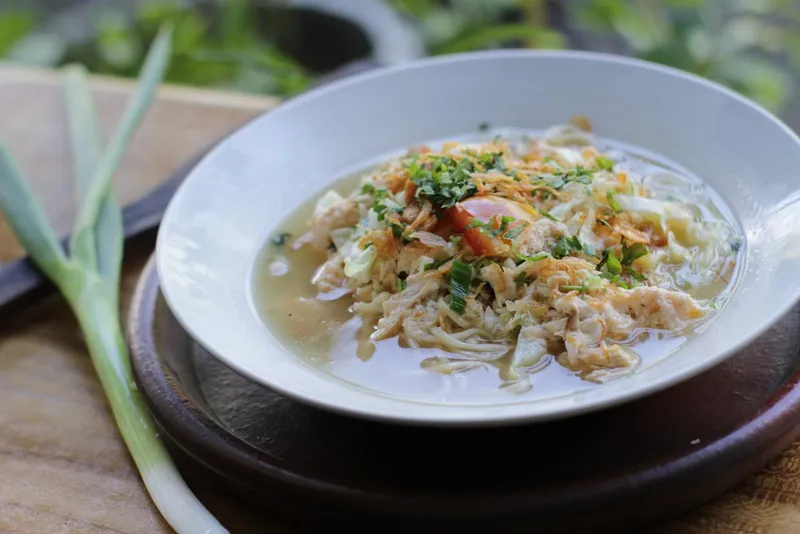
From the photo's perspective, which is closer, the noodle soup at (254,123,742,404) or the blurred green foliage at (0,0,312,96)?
the noodle soup at (254,123,742,404)

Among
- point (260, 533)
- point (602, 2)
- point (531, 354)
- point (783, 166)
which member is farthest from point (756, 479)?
point (602, 2)

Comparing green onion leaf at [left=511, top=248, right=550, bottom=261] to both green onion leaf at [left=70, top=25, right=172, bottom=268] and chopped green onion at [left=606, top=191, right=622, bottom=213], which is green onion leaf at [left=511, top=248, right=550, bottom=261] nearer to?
chopped green onion at [left=606, top=191, right=622, bottom=213]

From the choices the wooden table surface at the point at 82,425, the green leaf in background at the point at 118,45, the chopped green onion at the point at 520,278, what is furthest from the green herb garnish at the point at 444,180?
the green leaf in background at the point at 118,45

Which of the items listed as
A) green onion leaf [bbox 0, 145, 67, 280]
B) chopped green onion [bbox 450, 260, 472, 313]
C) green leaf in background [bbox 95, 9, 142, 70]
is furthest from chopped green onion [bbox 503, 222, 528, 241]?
green leaf in background [bbox 95, 9, 142, 70]

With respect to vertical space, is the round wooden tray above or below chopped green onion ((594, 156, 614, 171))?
below

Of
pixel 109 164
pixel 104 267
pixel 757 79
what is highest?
pixel 757 79

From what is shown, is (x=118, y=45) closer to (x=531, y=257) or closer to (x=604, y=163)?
(x=604, y=163)

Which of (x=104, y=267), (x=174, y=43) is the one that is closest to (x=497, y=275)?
(x=104, y=267)
